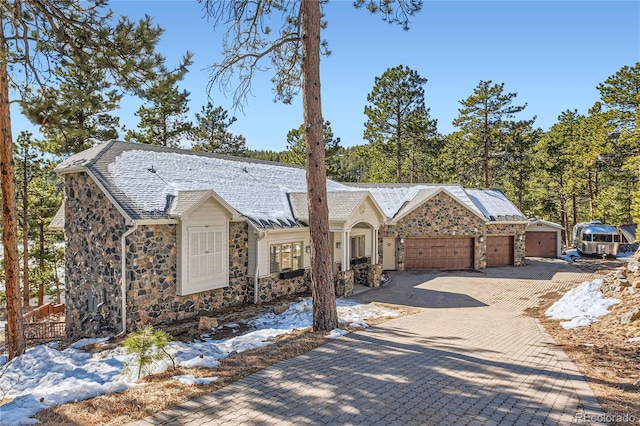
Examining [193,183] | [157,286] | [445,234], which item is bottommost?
[157,286]

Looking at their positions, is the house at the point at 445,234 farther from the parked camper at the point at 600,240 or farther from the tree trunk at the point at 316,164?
the tree trunk at the point at 316,164

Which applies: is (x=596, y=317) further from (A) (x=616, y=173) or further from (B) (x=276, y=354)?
(A) (x=616, y=173)

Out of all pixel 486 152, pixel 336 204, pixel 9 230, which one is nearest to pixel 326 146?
pixel 486 152

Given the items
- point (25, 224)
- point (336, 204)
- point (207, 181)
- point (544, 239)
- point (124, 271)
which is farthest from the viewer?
point (544, 239)

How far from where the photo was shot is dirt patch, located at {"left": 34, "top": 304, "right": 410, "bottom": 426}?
4.91 meters

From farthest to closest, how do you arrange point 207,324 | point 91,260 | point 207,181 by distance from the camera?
point 207,181 → point 91,260 → point 207,324

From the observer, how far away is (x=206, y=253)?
12.4m

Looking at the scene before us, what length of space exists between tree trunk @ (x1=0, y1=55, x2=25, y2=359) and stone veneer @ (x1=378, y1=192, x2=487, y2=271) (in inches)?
630

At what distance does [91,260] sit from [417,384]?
10.0 meters

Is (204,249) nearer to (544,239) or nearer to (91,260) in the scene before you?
Answer: (91,260)

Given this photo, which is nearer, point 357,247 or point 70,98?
point 70,98

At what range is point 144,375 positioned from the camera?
6.69 m

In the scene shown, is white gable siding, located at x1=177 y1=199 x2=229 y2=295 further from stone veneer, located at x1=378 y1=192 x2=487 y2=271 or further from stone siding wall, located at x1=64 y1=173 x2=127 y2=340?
stone veneer, located at x1=378 y1=192 x2=487 y2=271

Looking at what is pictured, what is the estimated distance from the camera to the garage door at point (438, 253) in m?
22.1
